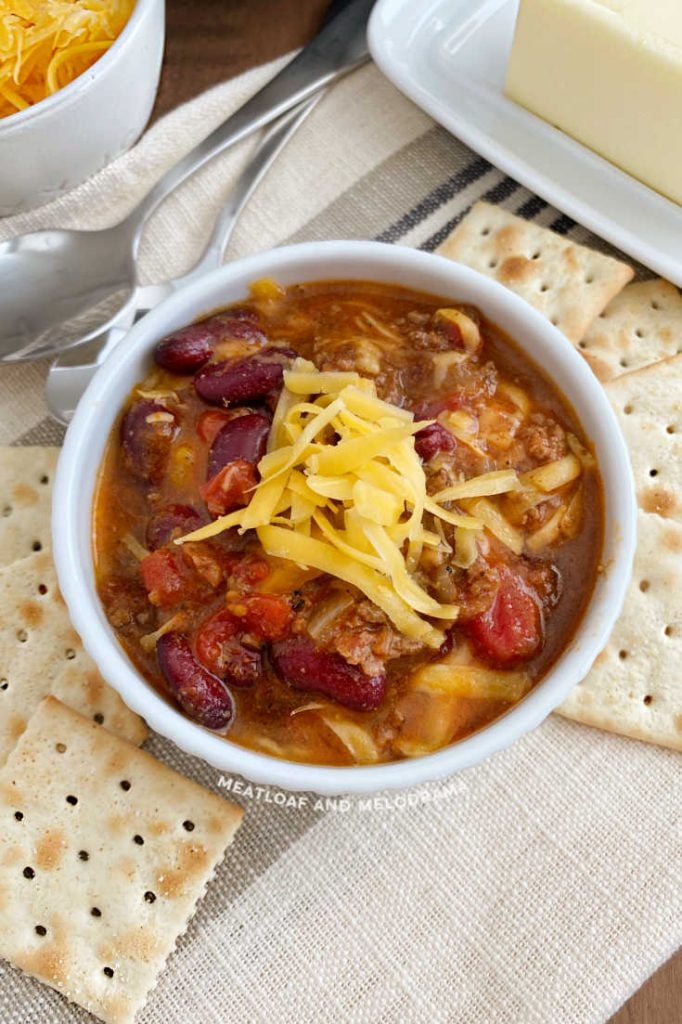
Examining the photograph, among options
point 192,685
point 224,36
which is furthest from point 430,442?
point 224,36

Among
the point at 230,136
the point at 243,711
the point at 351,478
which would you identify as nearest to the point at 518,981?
the point at 243,711

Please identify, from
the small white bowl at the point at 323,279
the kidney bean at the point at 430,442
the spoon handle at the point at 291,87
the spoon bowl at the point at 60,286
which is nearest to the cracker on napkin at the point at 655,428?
the small white bowl at the point at 323,279

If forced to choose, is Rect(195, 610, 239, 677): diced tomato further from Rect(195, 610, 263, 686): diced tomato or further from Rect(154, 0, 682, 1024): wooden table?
Rect(154, 0, 682, 1024): wooden table

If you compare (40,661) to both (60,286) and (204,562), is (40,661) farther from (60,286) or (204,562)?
(60,286)

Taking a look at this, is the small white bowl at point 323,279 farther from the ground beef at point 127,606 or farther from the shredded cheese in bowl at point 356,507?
the shredded cheese in bowl at point 356,507

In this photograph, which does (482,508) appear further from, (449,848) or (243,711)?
(449,848)

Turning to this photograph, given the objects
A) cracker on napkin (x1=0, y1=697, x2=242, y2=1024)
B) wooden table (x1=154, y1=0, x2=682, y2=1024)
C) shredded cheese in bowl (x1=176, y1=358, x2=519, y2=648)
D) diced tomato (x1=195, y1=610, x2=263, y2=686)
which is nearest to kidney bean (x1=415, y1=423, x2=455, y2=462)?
shredded cheese in bowl (x1=176, y1=358, x2=519, y2=648)

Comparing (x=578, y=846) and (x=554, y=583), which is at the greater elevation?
(x=554, y=583)
